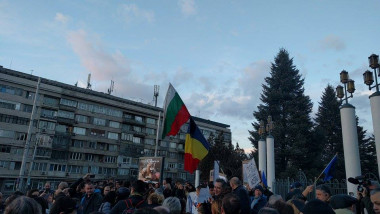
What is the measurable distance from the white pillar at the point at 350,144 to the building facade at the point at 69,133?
34.0m

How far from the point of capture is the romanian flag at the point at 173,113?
936 cm

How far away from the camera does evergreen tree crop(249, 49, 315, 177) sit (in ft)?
103

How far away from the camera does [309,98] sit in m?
34.6

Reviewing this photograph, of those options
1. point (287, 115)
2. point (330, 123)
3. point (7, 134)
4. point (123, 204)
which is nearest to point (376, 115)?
point (123, 204)

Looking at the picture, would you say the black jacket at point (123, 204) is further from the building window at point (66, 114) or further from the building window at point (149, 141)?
the building window at point (149, 141)

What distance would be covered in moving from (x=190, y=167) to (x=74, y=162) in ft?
Answer: 145

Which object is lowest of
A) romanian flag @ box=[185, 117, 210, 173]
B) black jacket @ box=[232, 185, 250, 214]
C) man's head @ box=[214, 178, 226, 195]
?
black jacket @ box=[232, 185, 250, 214]

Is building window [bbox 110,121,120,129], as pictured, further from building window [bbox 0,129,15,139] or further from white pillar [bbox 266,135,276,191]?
white pillar [bbox 266,135,276,191]

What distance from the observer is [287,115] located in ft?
113

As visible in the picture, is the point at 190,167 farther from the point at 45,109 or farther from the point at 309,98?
the point at 45,109

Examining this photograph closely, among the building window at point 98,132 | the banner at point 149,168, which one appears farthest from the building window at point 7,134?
the banner at point 149,168

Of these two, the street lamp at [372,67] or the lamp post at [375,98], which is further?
the street lamp at [372,67]

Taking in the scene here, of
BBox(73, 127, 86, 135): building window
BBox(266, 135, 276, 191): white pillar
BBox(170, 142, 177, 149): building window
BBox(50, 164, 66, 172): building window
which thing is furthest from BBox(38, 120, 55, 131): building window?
BBox(266, 135, 276, 191): white pillar

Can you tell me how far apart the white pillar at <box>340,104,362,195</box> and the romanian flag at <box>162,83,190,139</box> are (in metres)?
7.82
